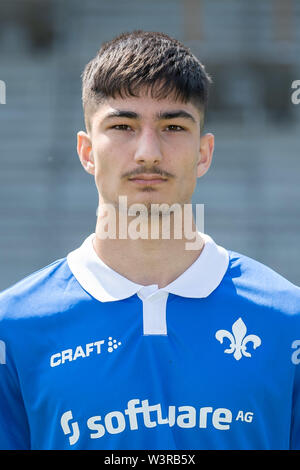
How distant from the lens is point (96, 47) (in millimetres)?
8172

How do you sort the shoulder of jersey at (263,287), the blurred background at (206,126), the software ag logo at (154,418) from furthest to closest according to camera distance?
the blurred background at (206,126)
the shoulder of jersey at (263,287)
the software ag logo at (154,418)

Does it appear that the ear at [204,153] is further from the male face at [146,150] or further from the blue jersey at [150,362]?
the blue jersey at [150,362]

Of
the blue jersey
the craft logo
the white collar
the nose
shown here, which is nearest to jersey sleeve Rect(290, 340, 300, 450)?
the blue jersey

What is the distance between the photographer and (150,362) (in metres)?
1.63

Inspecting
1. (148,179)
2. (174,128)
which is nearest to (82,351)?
(148,179)

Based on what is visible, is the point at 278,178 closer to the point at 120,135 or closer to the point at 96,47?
the point at 96,47

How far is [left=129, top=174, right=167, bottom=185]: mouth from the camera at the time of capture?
162 centimetres

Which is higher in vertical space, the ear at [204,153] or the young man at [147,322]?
the ear at [204,153]

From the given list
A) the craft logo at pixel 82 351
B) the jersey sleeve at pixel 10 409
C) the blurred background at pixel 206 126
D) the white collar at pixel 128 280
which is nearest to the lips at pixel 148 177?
the white collar at pixel 128 280

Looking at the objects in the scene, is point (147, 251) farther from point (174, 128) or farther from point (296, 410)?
point (296, 410)

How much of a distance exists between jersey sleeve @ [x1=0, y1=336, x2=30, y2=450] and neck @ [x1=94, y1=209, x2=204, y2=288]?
0.30 meters

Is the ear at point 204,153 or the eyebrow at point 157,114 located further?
the ear at point 204,153

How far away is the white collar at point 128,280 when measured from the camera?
1.72 metres
